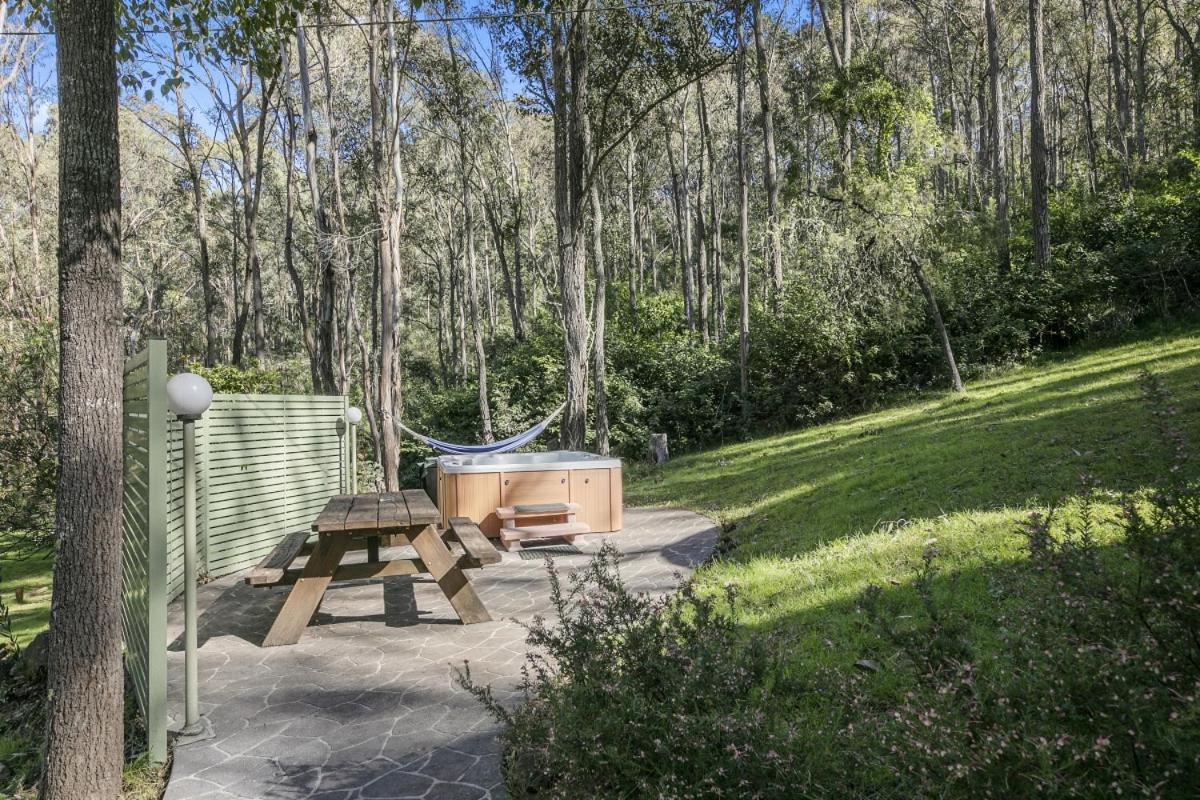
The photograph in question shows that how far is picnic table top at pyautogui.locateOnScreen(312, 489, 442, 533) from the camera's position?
3.76m

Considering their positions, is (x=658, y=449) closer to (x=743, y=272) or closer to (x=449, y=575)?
(x=743, y=272)

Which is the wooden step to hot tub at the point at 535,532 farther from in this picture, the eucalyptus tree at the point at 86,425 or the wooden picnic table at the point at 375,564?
the eucalyptus tree at the point at 86,425

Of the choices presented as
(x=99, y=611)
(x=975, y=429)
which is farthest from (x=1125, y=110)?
(x=99, y=611)

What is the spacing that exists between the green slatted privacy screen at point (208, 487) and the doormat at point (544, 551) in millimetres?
1909

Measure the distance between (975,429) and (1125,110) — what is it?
53.2 feet

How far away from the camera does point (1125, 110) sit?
18.2 m

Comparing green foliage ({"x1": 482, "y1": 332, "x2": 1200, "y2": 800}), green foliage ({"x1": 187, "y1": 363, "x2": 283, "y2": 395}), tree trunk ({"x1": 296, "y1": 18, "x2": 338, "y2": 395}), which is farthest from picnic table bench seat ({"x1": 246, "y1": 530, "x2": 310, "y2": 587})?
tree trunk ({"x1": 296, "y1": 18, "x2": 338, "y2": 395})

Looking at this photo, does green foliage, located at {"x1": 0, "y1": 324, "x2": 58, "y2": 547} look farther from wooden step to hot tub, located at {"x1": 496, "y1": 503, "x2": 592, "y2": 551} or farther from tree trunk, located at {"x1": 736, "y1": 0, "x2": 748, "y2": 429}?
tree trunk, located at {"x1": 736, "y1": 0, "x2": 748, "y2": 429}

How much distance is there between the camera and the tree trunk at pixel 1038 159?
12141mm

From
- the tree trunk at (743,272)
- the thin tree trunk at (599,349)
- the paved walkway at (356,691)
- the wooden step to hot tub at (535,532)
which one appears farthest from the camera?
the tree trunk at (743,272)

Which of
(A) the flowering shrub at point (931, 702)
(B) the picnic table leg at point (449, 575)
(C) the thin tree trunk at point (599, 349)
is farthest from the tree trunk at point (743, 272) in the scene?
(A) the flowering shrub at point (931, 702)

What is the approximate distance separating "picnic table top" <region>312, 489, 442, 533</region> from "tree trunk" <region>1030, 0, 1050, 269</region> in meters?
11.6

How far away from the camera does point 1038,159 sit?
12492mm

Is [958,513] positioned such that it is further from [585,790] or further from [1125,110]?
[1125,110]
